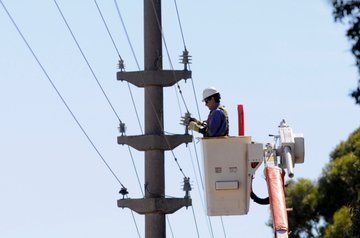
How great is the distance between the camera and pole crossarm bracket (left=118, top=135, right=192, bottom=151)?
31.2 metres

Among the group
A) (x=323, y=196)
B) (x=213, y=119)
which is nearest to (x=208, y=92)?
(x=213, y=119)

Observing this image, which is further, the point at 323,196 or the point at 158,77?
the point at 323,196

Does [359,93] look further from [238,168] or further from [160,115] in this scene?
[160,115]

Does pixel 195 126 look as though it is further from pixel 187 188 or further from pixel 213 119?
pixel 187 188

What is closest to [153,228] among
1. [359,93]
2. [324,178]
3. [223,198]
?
[223,198]

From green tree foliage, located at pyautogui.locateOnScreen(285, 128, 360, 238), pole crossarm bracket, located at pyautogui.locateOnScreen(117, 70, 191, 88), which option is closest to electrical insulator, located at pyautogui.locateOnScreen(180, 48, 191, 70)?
pole crossarm bracket, located at pyautogui.locateOnScreen(117, 70, 191, 88)

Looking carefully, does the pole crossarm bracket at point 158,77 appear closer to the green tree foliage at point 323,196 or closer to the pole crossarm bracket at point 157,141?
the pole crossarm bracket at point 157,141

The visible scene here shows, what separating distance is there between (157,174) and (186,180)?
21.8 inches

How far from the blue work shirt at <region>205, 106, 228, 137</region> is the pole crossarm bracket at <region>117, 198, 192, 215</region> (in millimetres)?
5912

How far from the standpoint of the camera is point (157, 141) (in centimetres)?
3128

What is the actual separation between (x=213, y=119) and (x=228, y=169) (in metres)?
0.72

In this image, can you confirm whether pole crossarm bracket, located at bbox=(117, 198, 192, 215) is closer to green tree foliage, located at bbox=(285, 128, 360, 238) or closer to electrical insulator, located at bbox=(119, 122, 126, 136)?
electrical insulator, located at bbox=(119, 122, 126, 136)

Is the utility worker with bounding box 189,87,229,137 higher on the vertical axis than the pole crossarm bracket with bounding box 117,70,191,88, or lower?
lower

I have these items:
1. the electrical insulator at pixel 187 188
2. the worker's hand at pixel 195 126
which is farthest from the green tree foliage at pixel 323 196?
the worker's hand at pixel 195 126
